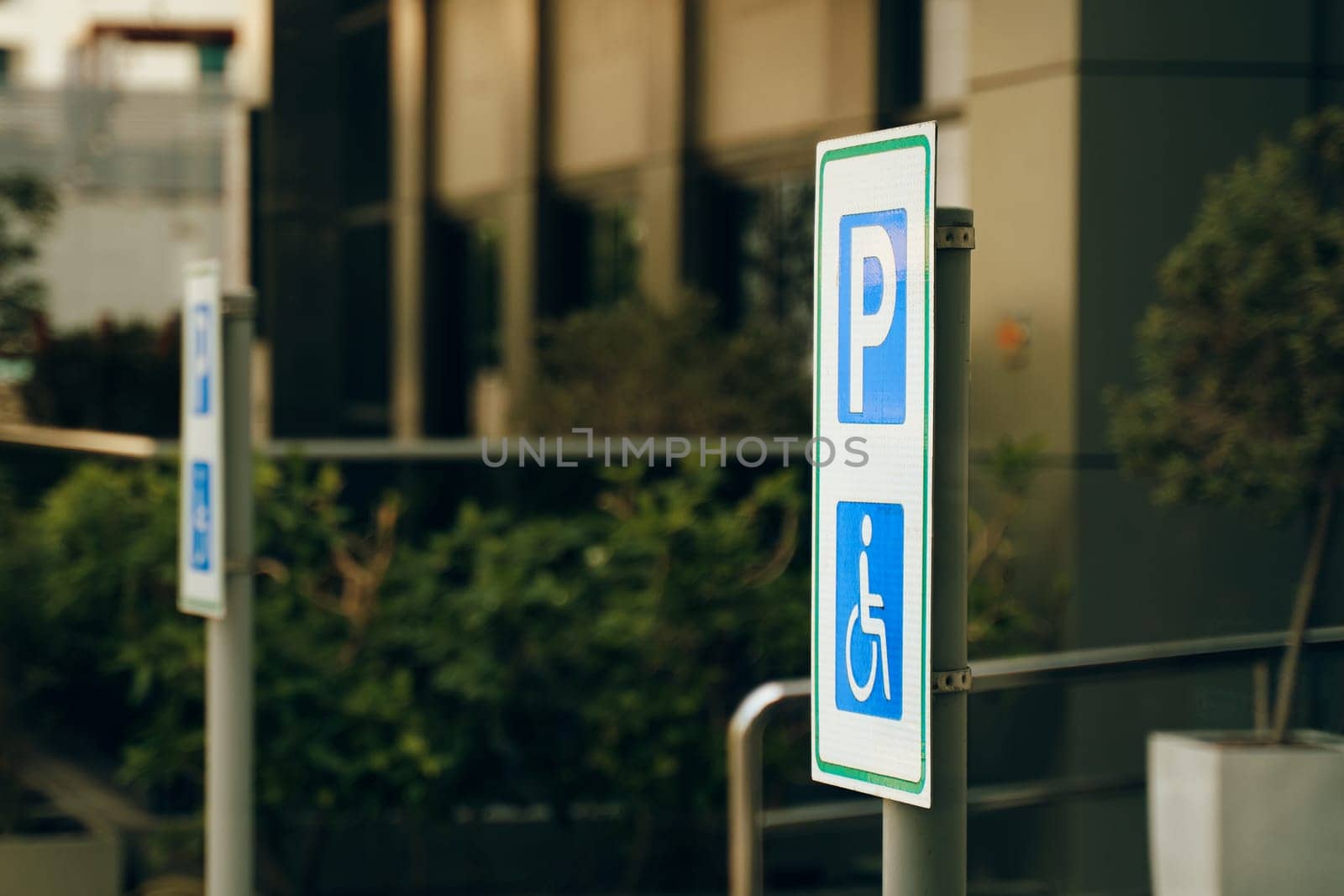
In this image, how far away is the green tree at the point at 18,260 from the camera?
31.9 feet

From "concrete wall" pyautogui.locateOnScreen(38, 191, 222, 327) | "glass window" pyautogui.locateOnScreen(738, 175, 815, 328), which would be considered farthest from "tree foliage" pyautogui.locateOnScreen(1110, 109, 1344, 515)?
"concrete wall" pyautogui.locateOnScreen(38, 191, 222, 327)

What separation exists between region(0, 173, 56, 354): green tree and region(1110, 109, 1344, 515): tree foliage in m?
5.92

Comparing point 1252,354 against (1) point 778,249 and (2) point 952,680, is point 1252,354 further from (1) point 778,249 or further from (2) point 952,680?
(1) point 778,249

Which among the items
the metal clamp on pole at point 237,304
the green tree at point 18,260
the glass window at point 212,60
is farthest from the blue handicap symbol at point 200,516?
the glass window at point 212,60

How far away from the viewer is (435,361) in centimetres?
1617

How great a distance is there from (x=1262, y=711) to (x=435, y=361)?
11.5 meters

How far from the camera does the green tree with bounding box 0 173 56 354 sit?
9.71 metres

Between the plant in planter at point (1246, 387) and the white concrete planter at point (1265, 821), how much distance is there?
0.02 metres

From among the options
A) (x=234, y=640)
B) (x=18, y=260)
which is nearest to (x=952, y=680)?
(x=234, y=640)

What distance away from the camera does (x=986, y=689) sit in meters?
4.92

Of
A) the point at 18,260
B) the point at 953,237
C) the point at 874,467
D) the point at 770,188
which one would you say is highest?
the point at 770,188

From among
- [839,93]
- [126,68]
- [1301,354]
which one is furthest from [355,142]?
[1301,354]

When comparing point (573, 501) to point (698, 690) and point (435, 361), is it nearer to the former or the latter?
point (698, 690)

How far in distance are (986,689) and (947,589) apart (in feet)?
8.57
